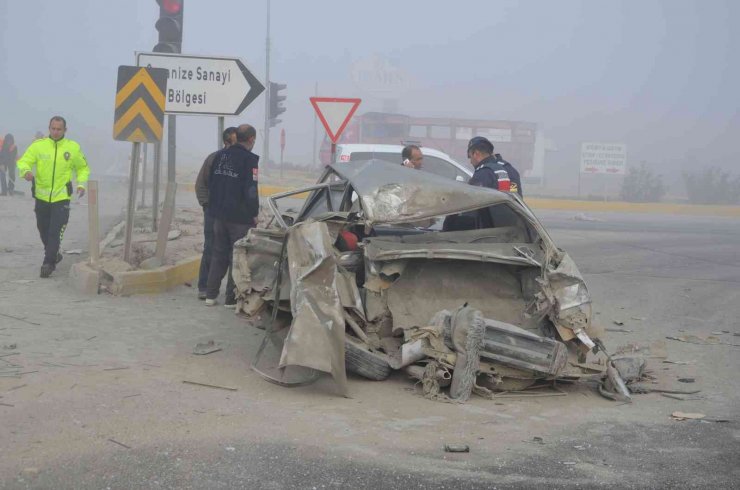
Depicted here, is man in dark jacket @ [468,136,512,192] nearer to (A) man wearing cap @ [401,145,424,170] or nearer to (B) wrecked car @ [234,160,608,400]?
(B) wrecked car @ [234,160,608,400]

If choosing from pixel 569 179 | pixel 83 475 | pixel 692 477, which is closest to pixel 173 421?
pixel 83 475

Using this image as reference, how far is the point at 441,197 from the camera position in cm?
632

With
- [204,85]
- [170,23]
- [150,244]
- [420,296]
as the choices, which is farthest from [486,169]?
[170,23]

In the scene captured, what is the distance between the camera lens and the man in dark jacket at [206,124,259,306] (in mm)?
8547

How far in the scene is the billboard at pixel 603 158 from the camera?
34406 millimetres

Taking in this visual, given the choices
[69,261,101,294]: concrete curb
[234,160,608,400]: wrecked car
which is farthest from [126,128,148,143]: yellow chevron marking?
[234,160,608,400]: wrecked car

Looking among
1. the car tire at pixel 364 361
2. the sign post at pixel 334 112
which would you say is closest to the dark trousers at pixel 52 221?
the sign post at pixel 334 112

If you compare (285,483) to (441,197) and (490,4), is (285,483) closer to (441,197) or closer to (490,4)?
(441,197)

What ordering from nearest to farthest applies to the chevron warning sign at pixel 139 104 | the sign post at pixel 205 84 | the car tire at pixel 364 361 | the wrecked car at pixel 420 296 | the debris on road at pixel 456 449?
the debris on road at pixel 456 449, the wrecked car at pixel 420 296, the car tire at pixel 364 361, the chevron warning sign at pixel 139 104, the sign post at pixel 205 84

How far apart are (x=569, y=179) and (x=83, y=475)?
57.8 meters

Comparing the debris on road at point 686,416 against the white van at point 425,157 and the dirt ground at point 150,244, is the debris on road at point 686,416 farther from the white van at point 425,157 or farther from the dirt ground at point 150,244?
the white van at point 425,157

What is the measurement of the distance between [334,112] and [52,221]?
4.62 metres

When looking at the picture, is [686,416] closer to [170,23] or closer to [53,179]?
[53,179]

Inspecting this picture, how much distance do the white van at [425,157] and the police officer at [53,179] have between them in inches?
142
